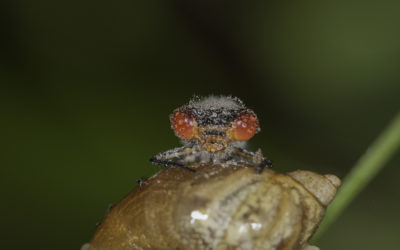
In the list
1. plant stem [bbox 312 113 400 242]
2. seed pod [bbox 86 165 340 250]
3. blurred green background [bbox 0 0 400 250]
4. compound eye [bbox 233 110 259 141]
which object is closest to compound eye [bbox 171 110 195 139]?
compound eye [bbox 233 110 259 141]

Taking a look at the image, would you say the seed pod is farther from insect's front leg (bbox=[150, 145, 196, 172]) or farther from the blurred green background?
the blurred green background

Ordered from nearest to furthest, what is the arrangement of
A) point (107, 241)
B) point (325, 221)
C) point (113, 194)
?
point (107, 241) < point (325, 221) < point (113, 194)

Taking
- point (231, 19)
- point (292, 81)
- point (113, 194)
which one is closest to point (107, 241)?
point (113, 194)

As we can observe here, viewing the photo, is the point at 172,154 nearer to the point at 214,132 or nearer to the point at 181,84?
the point at 214,132

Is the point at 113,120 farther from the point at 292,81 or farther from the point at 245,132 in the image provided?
the point at 245,132

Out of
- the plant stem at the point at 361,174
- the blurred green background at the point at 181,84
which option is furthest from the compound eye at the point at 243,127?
the blurred green background at the point at 181,84

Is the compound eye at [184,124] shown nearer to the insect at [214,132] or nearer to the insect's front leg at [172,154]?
the insect at [214,132]

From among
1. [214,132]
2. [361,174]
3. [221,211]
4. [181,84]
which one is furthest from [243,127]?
[181,84]
